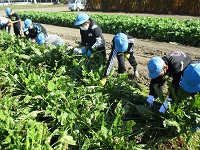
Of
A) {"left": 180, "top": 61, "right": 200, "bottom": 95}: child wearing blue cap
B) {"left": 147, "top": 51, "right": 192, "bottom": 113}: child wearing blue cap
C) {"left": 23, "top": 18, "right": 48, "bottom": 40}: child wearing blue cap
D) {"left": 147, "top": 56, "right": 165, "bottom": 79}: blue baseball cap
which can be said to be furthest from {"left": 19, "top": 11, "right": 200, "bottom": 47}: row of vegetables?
{"left": 180, "top": 61, "right": 200, "bottom": 95}: child wearing blue cap

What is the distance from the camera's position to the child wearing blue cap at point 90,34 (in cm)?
486

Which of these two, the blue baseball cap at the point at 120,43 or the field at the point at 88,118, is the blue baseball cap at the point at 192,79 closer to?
the field at the point at 88,118

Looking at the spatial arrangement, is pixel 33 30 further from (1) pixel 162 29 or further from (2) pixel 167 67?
(1) pixel 162 29

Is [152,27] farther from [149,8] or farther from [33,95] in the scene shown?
[149,8]

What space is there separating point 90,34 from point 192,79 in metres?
2.93

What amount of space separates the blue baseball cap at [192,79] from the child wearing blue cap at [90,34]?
256 cm

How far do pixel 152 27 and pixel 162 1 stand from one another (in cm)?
1226

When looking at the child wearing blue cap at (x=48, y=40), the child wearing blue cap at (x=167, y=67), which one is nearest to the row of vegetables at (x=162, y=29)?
the child wearing blue cap at (x=48, y=40)

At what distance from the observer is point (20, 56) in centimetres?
544

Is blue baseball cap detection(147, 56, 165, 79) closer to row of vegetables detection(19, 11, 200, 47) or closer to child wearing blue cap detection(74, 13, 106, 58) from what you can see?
child wearing blue cap detection(74, 13, 106, 58)

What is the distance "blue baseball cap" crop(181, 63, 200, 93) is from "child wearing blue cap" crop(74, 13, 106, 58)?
256 centimetres

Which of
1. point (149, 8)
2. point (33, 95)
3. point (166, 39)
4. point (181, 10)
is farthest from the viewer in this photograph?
point (149, 8)

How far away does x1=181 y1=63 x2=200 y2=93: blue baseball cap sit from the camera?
256cm

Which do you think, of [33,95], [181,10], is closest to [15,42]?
[33,95]
